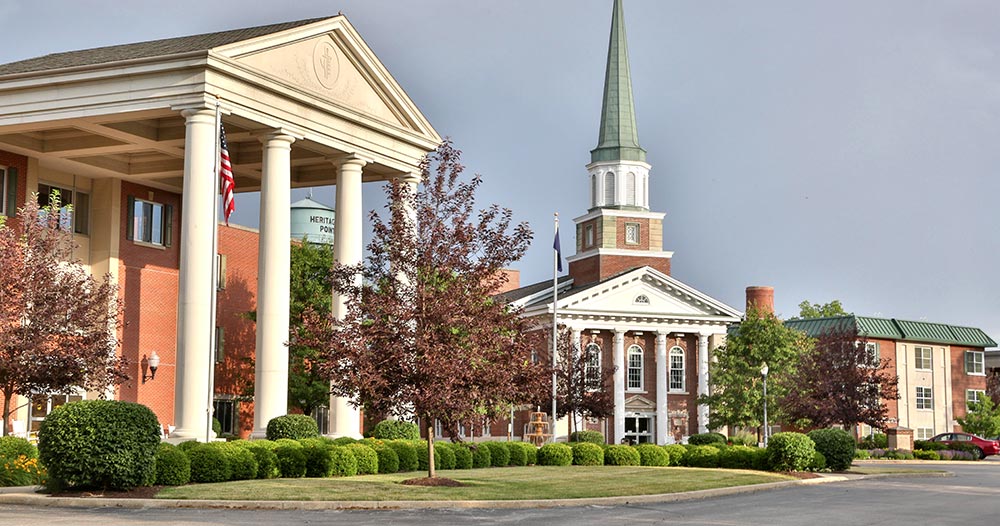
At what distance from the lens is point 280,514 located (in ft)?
70.3

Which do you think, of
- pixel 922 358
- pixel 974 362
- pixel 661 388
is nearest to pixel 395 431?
pixel 661 388

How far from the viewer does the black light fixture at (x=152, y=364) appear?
46812 mm

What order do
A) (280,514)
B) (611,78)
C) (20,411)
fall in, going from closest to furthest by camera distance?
(280,514) → (20,411) → (611,78)

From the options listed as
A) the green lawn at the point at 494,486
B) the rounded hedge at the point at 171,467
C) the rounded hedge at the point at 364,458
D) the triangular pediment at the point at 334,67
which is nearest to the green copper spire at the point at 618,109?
the triangular pediment at the point at 334,67

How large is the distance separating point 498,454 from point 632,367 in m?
43.2

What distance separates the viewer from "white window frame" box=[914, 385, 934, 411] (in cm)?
9362

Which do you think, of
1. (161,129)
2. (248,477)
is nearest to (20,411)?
(161,129)

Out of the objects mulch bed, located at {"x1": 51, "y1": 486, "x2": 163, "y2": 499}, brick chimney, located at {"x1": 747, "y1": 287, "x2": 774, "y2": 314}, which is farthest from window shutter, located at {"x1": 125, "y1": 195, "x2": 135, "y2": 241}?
brick chimney, located at {"x1": 747, "y1": 287, "x2": 774, "y2": 314}

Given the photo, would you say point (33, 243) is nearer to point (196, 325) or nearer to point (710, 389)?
point (196, 325)

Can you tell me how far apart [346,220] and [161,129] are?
6985 millimetres

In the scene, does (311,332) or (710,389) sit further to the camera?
(710,389)

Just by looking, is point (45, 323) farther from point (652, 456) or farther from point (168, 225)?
point (652, 456)

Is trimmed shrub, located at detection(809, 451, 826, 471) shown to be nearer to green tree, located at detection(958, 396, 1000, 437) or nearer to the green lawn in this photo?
the green lawn

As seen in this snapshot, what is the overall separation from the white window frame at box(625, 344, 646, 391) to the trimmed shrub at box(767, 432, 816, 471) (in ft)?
141
